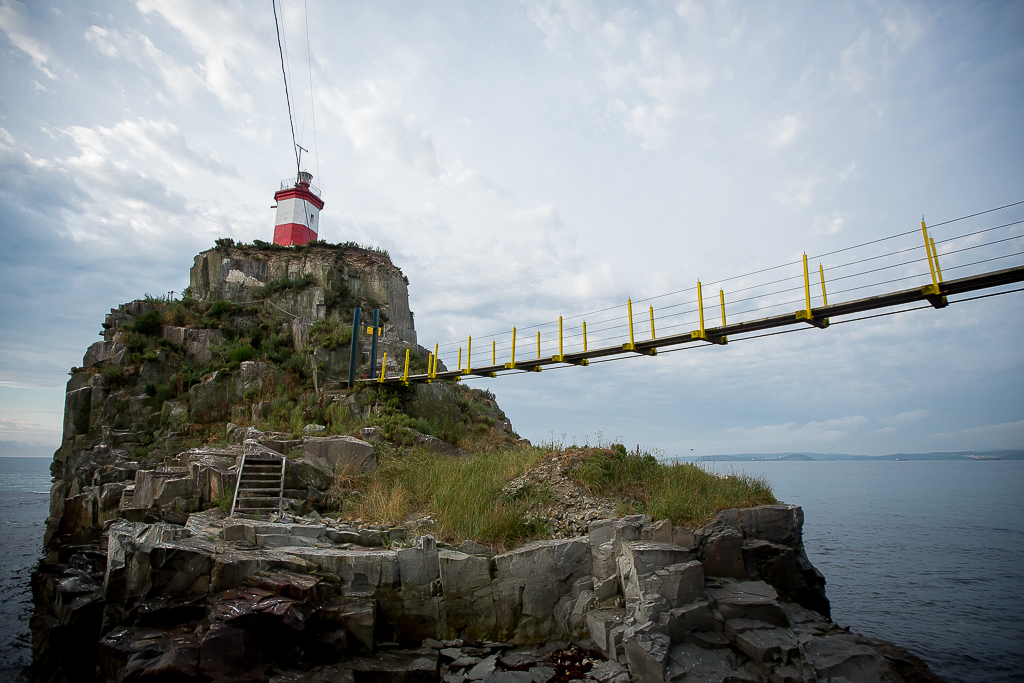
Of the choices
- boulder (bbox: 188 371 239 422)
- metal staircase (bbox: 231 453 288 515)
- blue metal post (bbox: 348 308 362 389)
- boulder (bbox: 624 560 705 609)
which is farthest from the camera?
blue metal post (bbox: 348 308 362 389)

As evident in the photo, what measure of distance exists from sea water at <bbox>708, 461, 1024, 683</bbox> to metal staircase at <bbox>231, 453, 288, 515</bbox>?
9.33 metres

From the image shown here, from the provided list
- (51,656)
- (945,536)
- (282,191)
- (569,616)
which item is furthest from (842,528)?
(282,191)

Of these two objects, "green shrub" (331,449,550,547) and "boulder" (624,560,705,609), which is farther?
"green shrub" (331,449,550,547)

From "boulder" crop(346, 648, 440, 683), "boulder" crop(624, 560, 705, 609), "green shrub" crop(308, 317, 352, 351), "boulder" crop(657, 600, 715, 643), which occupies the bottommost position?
"boulder" crop(346, 648, 440, 683)

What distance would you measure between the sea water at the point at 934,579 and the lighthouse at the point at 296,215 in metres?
29.3

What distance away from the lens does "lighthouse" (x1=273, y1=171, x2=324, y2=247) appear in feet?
106

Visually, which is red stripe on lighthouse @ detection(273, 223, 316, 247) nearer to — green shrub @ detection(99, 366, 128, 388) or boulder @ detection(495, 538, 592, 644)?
green shrub @ detection(99, 366, 128, 388)

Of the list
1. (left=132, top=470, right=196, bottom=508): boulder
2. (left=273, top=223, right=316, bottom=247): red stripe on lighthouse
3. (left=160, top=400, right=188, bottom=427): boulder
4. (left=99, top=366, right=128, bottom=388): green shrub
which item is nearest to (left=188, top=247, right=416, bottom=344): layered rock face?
(left=273, top=223, right=316, bottom=247): red stripe on lighthouse

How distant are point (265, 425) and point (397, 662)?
34.7 feet

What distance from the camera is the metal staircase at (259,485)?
9.88m

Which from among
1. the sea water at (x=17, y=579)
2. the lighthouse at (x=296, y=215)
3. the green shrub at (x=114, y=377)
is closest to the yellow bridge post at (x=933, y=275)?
the sea water at (x=17, y=579)

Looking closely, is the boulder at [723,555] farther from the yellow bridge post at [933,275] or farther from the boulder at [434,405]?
the boulder at [434,405]

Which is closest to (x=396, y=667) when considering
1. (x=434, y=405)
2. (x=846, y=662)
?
(x=846, y=662)

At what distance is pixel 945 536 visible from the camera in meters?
19.8
